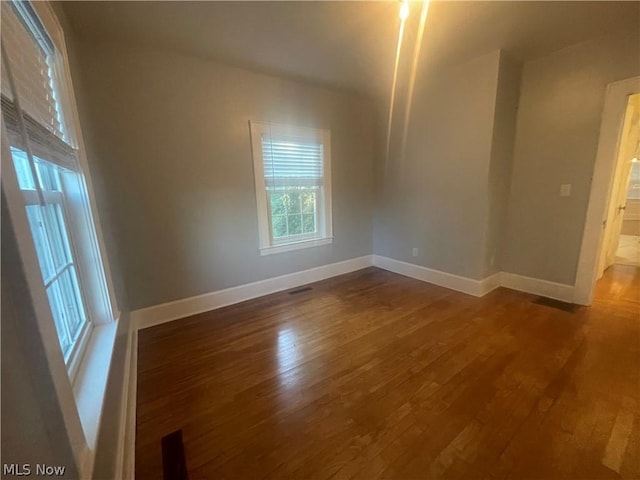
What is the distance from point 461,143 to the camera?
2900mm

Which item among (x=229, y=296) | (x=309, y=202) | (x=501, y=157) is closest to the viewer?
(x=501, y=157)

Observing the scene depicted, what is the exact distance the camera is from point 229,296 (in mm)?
2955

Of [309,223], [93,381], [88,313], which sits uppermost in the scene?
[309,223]

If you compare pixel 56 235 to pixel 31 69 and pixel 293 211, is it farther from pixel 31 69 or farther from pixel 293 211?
pixel 293 211

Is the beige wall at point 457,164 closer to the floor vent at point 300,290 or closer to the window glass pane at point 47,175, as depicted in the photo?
the floor vent at point 300,290

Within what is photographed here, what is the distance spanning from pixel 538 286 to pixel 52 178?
424cm

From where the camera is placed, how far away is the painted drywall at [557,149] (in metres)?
2.39

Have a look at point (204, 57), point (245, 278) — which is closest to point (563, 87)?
point (204, 57)

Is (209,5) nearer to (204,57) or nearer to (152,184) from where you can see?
(204,57)

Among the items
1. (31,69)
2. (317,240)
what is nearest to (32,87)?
(31,69)

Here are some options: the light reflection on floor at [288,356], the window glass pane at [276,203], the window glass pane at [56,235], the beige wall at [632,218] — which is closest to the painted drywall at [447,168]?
the window glass pane at [276,203]

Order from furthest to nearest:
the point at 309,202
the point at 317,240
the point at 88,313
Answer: the point at 317,240 → the point at 309,202 → the point at 88,313

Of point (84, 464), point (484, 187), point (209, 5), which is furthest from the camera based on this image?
point (484, 187)

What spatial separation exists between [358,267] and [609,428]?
116 inches
